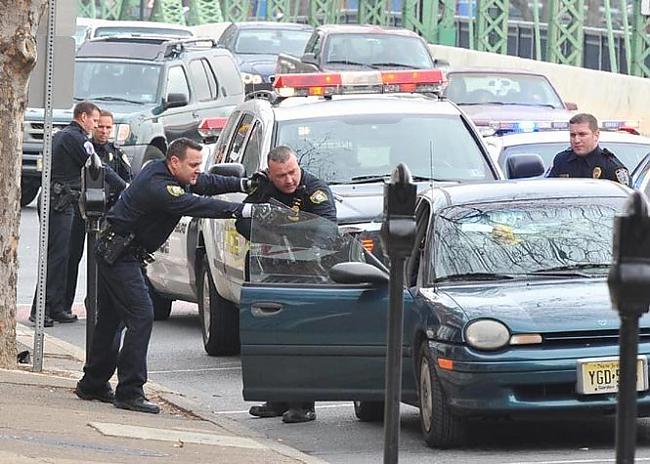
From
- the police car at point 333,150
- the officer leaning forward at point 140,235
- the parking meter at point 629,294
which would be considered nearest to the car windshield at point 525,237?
the officer leaning forward at point 140,235

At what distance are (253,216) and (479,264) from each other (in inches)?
54.2

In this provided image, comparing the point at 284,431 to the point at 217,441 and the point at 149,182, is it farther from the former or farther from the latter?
the point at 149,182

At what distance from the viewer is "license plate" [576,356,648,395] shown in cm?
974

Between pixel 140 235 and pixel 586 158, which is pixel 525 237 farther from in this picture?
pixel 586 158

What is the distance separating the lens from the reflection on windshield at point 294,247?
10.7 m

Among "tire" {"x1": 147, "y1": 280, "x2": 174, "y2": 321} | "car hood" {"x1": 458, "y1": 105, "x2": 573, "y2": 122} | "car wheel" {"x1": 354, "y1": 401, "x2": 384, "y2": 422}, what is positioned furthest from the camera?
"car hood" {"x1": 458, "y1": 105, "x2": 573, "y2": 122}

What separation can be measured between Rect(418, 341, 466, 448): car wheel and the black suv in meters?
15.0

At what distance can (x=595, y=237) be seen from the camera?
1091 centimetres

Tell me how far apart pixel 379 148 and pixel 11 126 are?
3023mm

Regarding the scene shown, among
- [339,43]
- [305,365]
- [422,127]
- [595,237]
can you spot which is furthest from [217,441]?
[339,43]

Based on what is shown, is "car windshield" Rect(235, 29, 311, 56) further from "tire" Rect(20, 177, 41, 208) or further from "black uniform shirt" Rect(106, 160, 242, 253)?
"black uniform shirt" Rect(106, 160, 242, 253)

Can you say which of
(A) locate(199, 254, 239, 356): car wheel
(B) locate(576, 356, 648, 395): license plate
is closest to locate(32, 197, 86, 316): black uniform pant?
(A) locate(199, 254, 239, 356): car wheel

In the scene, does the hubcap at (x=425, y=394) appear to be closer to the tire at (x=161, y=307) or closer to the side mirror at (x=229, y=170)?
the side mirror at (x=229, y=170)

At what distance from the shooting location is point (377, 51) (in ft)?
105
